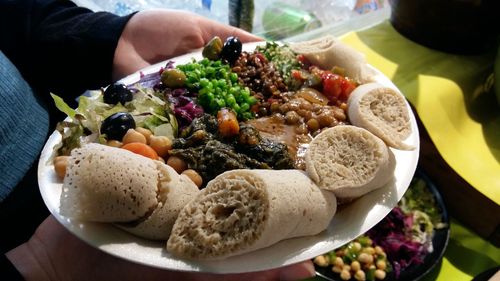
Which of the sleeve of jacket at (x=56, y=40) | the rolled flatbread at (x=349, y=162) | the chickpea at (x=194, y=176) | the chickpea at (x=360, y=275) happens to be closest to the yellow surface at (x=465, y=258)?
the chickpea at (x=360, y=275)

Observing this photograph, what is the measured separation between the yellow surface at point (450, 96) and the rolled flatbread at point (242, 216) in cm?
161

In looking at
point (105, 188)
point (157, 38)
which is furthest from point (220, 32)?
point (105, 188)

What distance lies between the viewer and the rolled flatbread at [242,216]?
134cm

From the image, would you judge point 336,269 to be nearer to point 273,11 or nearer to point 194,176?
point 194,176

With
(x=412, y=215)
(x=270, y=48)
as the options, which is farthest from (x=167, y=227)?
(x=412, y=215)

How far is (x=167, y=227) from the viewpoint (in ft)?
4.67

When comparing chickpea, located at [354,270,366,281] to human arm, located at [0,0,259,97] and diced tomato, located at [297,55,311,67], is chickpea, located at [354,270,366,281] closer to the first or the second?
diced tomato, located at [297,55,311,67]

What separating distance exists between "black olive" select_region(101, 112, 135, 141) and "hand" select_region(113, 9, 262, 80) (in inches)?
33.6

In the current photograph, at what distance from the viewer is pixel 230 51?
7.50 feet

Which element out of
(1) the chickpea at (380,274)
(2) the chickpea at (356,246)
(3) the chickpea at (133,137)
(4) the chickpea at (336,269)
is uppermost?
(3) the chickpea at (133,137)

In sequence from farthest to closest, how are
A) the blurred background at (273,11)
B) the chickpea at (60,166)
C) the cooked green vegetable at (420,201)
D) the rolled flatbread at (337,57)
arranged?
the blurred background at (273,11), the cooked green vegetable at (420,201), the rolled flatbread at (337,57), the chickpea at (60,166)

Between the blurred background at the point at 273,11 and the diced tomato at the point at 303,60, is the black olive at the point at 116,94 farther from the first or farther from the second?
the blurred background at the point at 273,11

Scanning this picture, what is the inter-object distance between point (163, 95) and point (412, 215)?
1781 millimetres

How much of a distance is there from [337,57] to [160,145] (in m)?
1.14
